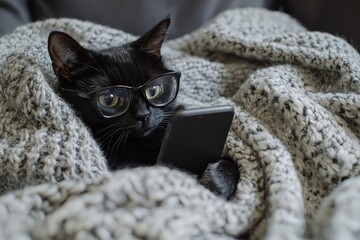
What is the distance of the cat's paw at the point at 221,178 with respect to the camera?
808mm

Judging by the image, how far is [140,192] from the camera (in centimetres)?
66

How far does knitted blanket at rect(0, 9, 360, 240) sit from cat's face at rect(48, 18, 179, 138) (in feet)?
0.15

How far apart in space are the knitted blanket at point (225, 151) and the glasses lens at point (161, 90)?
148 millimetres

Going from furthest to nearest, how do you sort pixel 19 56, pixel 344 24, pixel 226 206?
pixel 344 24
pixel 19 56
pixel 226 206

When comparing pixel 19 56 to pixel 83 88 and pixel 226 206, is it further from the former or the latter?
pixel 226 206

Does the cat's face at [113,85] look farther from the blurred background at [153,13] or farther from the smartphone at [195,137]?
the blurred background at [153,13]

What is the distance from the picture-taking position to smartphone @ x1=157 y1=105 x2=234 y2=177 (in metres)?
0.72

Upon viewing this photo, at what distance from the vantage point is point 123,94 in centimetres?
85

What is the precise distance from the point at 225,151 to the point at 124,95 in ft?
0.80

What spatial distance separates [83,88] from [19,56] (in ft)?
0.57

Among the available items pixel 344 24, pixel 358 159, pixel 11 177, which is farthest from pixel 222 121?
pixel 344 24

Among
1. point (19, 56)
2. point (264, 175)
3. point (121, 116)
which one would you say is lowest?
point (264, 175)

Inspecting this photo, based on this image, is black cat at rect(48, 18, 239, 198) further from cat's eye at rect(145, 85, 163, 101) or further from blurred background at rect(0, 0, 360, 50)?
blurred background at rect(0, 0, 360, 50)

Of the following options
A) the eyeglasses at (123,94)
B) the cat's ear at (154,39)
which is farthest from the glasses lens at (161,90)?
the cat's ear at (154,39)
